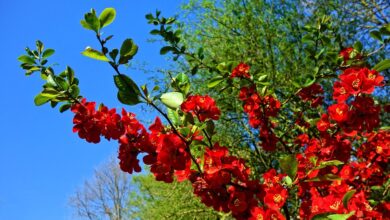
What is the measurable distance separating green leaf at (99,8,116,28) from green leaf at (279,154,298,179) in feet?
2.66

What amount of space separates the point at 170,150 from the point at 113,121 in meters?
0.40

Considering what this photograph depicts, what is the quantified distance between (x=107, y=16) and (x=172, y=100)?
12.7 inches

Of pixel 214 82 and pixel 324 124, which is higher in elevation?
pixel 214 82

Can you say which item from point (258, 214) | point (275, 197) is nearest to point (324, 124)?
point (275, 197)

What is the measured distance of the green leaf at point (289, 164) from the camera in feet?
5.22

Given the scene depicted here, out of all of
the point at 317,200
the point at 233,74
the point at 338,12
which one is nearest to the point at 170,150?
the point at 317,200

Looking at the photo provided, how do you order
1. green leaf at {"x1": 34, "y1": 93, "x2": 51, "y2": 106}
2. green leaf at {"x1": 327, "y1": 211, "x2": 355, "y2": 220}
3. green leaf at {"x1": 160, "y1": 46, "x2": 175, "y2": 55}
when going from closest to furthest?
green leaf at {"x1": 327, "y1": 211, "x2": 355, "y2": 220} < green leaf at {"x1": 34, "y1": 93, "x2": 51, "y2": 106} < green leaf at {"x1": 160, "y1": 46, "x2": 175, "y2": 55}

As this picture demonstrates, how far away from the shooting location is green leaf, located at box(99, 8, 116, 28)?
1.26m

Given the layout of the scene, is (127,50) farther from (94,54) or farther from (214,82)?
(214,82)

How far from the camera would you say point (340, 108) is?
6.95ft

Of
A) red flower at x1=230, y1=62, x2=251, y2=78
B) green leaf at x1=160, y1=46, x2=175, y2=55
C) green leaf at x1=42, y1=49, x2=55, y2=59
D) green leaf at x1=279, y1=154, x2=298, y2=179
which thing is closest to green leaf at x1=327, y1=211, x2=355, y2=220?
green leaf at x1=279, y1=154, x2=298, y2=179

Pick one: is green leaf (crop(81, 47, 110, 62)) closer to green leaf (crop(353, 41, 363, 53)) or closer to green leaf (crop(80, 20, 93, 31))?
green leaf (crop(80, 20, 93, 31))

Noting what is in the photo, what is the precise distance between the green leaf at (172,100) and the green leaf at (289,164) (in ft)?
1.73

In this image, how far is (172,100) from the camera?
1.29 m
